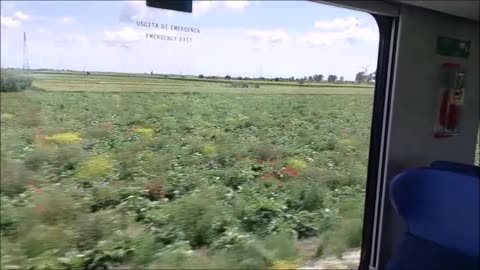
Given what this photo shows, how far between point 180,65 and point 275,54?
530 millimetres

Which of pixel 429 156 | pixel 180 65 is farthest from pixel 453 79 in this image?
pixel 180 65

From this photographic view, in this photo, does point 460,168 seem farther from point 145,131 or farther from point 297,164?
point 145,131

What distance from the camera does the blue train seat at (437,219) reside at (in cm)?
204

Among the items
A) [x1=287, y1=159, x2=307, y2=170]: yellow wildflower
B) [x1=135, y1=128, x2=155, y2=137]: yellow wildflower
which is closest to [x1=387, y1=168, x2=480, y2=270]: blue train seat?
[x1=287, y1=159, x2=307, y2=170]: yellow wildflower

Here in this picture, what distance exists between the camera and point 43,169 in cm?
171

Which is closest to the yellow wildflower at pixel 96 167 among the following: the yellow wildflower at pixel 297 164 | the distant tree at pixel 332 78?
the yellow wildflower at pixel 297 164

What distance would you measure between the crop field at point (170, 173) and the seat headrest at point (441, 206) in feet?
1.70

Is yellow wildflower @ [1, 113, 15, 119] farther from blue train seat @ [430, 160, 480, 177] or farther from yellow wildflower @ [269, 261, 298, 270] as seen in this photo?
blue train seat @ [430, 160, 480, 177]

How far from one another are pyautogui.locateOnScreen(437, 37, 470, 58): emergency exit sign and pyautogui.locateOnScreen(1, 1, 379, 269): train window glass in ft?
1.97

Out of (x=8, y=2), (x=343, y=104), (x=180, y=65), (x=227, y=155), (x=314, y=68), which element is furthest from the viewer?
(x=343, y=104)

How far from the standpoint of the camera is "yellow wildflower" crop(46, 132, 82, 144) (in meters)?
1.75

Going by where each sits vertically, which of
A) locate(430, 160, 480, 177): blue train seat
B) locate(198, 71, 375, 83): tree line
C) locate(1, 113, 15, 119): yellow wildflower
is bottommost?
locate(430, 160, 480, 177): blue train seat

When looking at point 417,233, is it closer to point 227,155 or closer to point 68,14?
point 227,155

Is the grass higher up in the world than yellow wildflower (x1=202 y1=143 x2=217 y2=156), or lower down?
higher up
